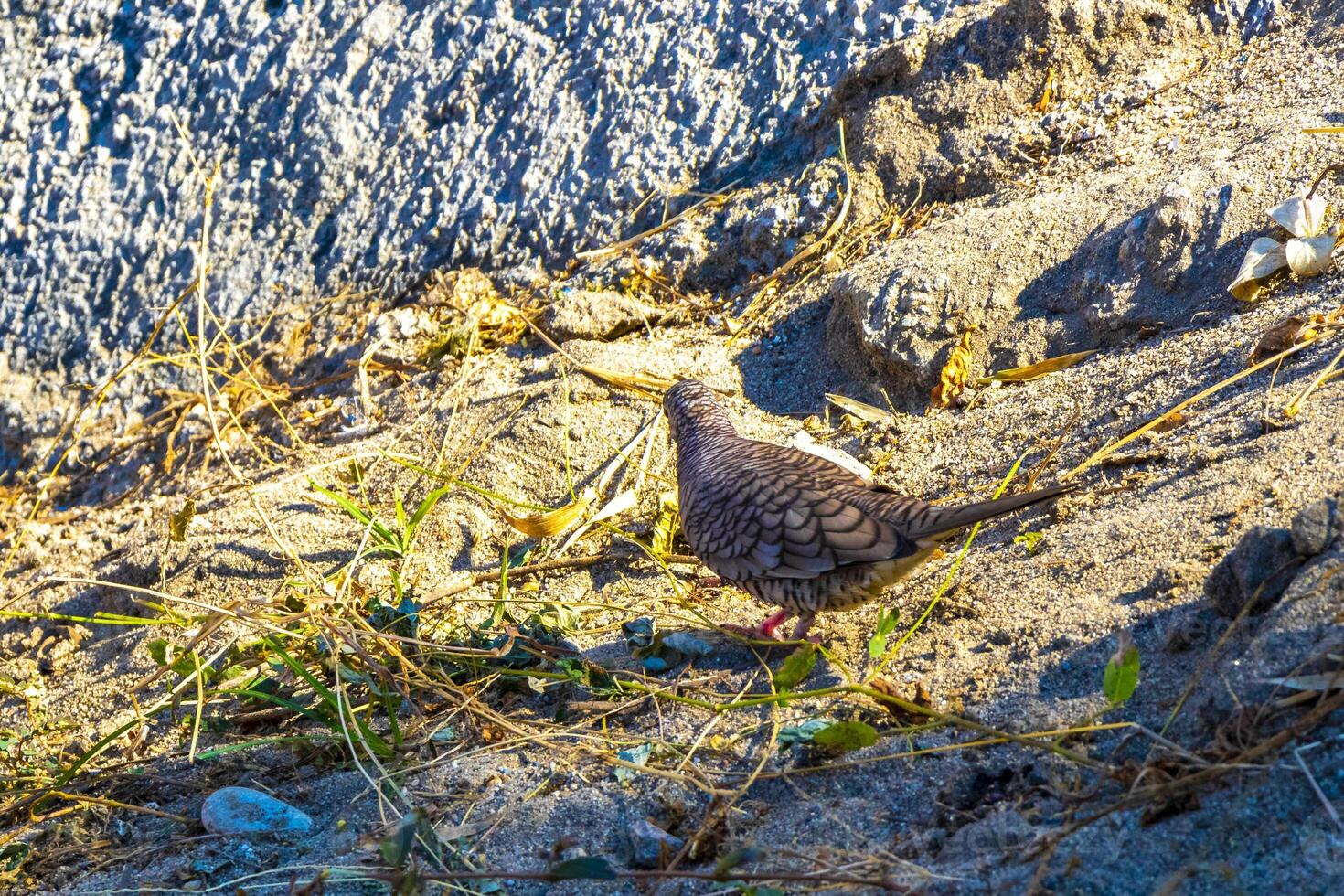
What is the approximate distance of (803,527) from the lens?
331 cm

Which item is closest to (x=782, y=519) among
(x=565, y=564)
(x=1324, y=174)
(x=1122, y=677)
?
(x=565, y=564)

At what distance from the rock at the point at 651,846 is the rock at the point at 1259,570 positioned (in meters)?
1.36

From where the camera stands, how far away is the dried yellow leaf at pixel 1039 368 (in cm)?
415

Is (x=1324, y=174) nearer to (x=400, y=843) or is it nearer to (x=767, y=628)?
(x=767, y=628)

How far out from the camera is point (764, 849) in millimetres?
2273

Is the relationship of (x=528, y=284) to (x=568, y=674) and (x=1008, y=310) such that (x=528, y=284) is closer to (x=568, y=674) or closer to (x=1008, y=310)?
(x=1008, y=310)

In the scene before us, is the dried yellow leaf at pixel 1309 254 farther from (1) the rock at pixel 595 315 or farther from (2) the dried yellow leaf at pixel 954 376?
(1) the rock at pixel 595 315

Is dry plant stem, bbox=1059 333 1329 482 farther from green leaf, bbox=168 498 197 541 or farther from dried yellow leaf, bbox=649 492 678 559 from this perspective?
green leaf, bbox=168 498 197 541

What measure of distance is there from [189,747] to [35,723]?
0.80 meters

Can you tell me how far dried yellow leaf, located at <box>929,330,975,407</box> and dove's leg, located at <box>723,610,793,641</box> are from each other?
118 cm

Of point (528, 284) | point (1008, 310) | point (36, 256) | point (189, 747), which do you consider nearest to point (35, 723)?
point (189, 747)

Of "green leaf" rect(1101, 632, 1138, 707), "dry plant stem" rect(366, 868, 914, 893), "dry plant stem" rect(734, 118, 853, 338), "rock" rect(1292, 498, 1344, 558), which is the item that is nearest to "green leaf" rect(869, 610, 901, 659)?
"green leaf" rect(1101, 632, 1138, 707)

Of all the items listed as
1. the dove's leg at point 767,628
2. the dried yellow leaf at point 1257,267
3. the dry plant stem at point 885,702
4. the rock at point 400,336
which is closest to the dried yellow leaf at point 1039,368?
the dried yellow leaf at point 1257,267

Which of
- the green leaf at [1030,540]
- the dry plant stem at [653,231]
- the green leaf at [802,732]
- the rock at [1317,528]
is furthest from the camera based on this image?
the dry plant stem at [653,231]
